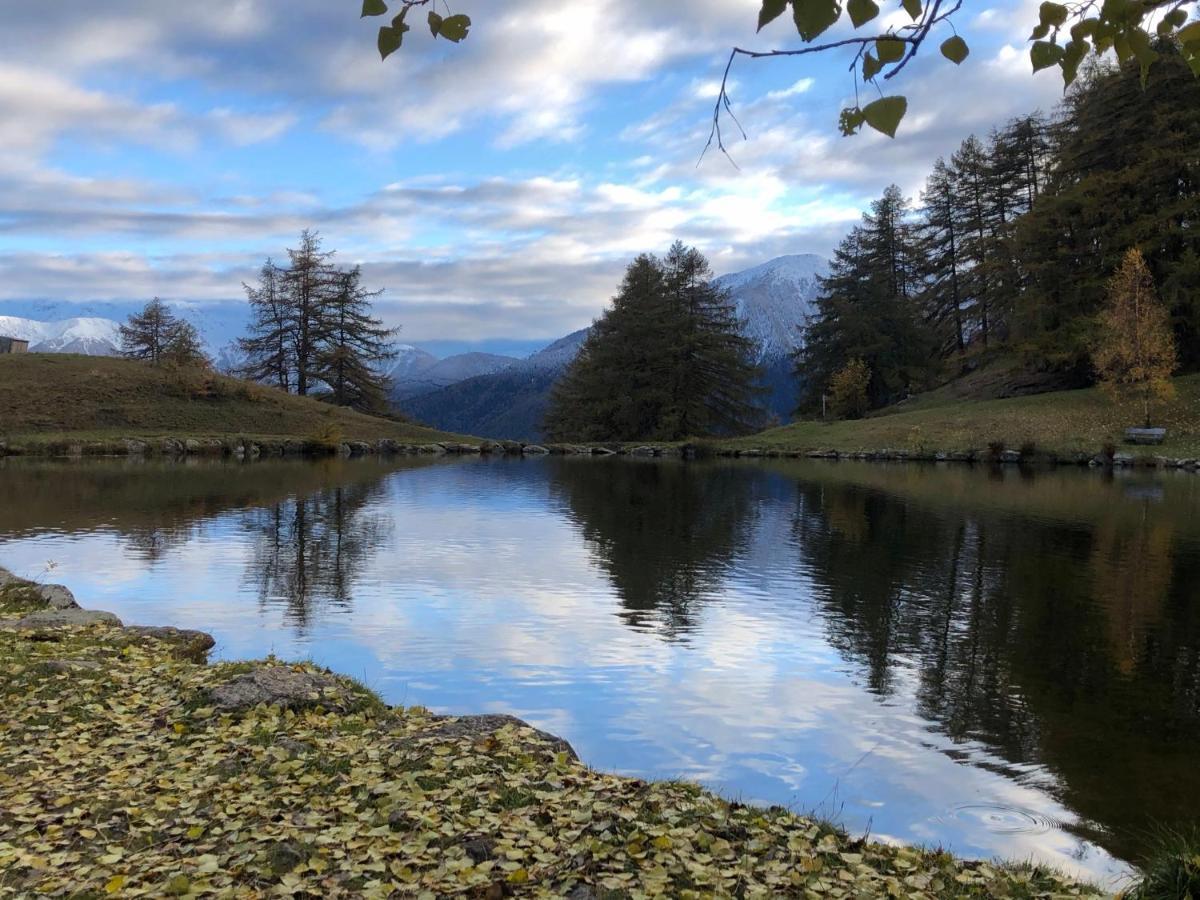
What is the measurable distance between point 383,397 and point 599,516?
57.5m

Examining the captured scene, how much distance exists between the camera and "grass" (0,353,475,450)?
49469 millimetres

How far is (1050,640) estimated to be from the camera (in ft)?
37.5

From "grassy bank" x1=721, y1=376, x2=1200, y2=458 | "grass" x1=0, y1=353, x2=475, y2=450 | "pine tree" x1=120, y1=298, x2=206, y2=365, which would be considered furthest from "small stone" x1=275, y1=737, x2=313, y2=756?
"pine tree" x1=120, y1=298, x2=206, y2=365

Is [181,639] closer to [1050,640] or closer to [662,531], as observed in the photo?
[1050,640]

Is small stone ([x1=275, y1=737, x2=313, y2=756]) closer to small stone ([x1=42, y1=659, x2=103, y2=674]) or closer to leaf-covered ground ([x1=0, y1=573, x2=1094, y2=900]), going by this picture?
leaf-covered ground ([x1=0, y1=573, x2=1094, y2=900])

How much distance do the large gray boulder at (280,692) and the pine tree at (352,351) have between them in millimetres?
69057

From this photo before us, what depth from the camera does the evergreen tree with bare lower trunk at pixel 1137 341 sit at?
4275 cm

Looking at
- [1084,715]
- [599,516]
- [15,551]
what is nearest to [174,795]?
[1084,715]

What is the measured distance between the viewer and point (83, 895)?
4422mm

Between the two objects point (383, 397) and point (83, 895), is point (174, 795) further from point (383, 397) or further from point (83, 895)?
point (383, 397)

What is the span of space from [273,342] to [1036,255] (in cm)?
6108

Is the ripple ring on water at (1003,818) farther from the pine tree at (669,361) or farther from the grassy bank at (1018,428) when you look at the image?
the pine tree at (669,361)

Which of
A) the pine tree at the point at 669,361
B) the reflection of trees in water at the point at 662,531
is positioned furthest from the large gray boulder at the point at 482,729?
the pine tree at the point at 669,361

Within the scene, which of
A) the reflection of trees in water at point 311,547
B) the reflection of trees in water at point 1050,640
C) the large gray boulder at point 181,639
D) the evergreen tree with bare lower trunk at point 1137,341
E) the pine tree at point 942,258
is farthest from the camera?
the pine tree at point 942,258
